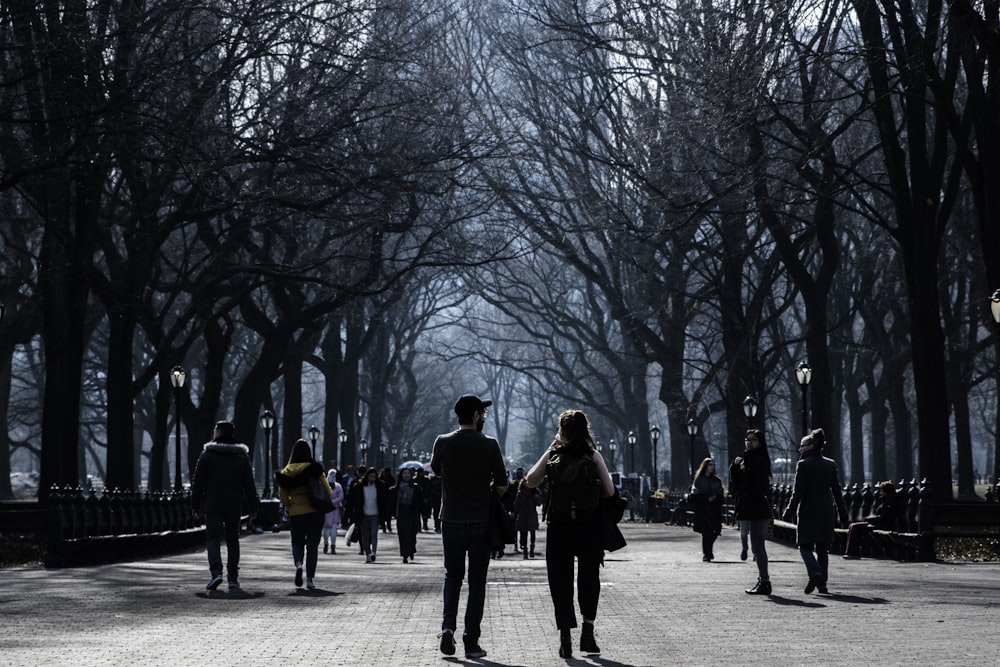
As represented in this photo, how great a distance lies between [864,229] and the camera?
48250 mm

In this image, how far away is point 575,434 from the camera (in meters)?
11.2

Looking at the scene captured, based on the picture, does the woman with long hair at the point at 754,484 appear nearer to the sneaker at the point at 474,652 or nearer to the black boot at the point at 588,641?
the black boot at the point at 588,641

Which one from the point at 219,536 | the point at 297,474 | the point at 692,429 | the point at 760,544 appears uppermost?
the point at 692,429

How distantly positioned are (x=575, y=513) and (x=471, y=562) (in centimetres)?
82

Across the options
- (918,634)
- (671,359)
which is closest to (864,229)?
(671,359)

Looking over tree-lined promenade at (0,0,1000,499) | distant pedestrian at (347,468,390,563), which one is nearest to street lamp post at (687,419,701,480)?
tree-lined promenade at (0,0,1000,499)

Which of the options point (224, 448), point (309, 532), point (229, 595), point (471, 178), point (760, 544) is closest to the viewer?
point (229, 595)

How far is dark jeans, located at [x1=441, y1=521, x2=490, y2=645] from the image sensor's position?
11258mm

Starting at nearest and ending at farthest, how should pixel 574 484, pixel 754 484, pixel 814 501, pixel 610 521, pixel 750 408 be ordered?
pixel 574 484 → pixel 610 521 → pixel 814 501 → pixel 754 484 → pixel 750 408

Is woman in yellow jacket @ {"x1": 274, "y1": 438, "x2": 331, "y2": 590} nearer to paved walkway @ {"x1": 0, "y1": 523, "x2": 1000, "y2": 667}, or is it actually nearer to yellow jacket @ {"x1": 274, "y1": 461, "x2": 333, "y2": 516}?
yellow jacket @ {"x1": 274, "y1": 461, "x2": 333, "y2": 516}

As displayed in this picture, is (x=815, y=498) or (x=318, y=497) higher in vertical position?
(x=318, y=497)

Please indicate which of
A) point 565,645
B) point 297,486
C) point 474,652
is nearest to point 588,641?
point 565,645

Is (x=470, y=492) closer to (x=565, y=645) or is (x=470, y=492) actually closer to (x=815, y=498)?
(x=565, y=645)

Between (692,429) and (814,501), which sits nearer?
(814,501)
